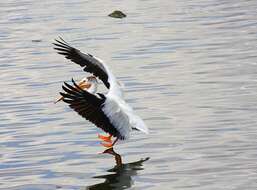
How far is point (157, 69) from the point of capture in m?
19.1

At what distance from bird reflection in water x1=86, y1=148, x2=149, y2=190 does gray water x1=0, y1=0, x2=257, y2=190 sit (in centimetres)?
2

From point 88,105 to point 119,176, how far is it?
3.56 ft

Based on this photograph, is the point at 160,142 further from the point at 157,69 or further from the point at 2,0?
the point at 2,0

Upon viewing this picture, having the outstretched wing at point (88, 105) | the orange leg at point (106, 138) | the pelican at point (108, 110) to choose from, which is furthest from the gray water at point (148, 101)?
the outstretched wing at point (88, 105)

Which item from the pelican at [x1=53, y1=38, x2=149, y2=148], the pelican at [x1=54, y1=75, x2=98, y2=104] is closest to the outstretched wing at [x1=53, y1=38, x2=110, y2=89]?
→ the pelican at [x1=54, y1=75, x2=98, y2=104]

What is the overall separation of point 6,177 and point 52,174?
61 cm

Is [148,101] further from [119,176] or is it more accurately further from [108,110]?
A: [119,176]

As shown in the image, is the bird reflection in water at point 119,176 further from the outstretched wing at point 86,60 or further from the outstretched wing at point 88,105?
the outstretched wing at point 86,60

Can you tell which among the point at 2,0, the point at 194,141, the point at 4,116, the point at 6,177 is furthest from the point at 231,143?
the point at 2,0

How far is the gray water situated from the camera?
11.7 m

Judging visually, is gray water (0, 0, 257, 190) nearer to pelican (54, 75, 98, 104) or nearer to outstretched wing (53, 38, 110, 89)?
pelican (54, 75, 98, 104)

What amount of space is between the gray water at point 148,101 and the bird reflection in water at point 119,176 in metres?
0.02

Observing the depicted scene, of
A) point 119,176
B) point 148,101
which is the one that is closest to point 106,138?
point 119,176

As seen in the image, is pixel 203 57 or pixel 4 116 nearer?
pixel 4 116
